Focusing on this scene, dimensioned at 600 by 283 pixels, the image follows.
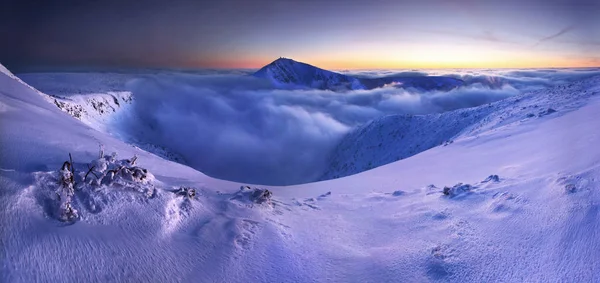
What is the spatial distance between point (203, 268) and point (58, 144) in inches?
106

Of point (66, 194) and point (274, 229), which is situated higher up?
point (66, 194)

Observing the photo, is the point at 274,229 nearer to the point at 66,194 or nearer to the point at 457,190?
the point at 66,194

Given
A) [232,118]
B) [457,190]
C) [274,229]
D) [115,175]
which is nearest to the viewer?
[115,175]

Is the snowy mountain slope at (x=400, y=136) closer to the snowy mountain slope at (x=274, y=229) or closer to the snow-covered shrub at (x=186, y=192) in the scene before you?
the snowy mountain slope at (x=274, y=229)

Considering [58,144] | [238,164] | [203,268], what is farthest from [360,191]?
[238,164]

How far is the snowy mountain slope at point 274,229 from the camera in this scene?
2.93 meters

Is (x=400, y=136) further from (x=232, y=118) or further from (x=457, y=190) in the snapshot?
(x=232, y=118)

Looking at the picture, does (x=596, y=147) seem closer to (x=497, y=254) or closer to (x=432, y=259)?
(x=497, y=254)

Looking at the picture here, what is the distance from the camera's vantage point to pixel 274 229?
14.1ft

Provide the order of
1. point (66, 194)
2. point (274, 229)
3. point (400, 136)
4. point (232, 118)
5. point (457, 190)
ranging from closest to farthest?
point (66, 194), point (274, 229), point (457, 190), point (400, 136), point (232, 118)

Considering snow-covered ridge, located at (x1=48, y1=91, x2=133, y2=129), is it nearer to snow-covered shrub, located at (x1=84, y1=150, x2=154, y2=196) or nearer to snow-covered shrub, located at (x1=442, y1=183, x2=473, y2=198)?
snow-covered shrub, located at (x1=84, y1=150, x2=154, y2=196)

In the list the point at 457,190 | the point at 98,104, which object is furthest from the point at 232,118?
the point at 457,190

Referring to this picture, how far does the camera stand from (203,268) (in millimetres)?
3287

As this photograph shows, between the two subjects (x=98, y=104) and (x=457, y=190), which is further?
(x=98, y=104)
